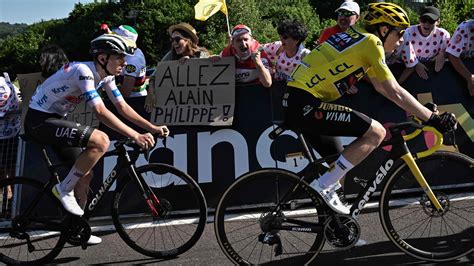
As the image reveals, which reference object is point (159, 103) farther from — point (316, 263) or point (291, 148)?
point (316, 263)

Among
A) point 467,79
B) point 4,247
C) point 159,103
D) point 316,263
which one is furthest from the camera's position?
point 159,103

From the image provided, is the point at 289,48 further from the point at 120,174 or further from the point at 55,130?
the point at 55,130

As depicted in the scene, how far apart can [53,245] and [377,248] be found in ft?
9.41

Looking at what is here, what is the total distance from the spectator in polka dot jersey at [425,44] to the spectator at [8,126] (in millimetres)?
4304

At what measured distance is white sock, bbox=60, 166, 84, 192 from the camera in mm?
4418

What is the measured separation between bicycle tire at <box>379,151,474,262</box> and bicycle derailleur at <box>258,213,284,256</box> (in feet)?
2.62

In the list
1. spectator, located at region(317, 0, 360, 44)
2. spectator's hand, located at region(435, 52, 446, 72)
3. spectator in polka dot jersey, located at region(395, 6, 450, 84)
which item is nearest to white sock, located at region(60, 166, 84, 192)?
spectator, located at region(317, 0, 360, 44)

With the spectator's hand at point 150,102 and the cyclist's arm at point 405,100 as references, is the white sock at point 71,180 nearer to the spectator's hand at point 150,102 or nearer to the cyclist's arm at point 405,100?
the spectator's hand at point 150,102

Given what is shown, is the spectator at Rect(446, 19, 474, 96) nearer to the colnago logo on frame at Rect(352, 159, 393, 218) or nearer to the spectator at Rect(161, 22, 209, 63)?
the colnago logo on frame at Rect(352, 159, 393, 218)

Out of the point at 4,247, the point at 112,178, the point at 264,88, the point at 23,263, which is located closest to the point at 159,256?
the point at 112,178

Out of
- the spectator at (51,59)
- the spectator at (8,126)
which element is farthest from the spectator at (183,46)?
the spectator at (8,126)

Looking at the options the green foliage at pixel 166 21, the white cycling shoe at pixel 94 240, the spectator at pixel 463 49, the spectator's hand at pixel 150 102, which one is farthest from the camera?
the green foliage at pixel 166 21

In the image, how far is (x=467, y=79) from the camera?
223 inches

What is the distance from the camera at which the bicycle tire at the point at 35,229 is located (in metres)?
4.59
